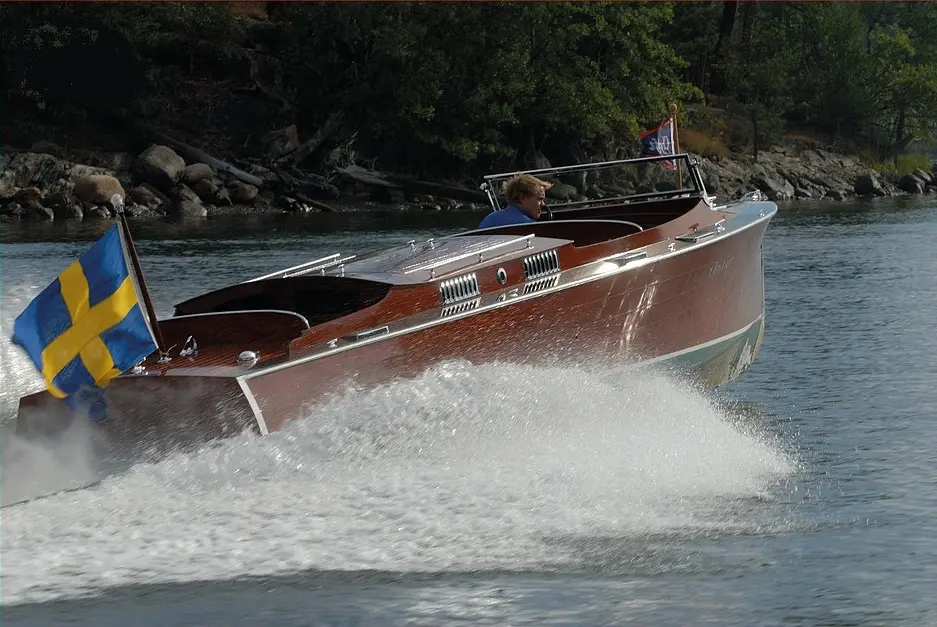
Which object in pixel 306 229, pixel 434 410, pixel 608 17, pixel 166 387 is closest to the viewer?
pixel 166 387

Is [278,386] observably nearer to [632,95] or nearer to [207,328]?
[207,328]

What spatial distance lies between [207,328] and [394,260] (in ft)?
4.87

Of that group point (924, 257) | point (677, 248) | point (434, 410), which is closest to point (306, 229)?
point (924, 257)

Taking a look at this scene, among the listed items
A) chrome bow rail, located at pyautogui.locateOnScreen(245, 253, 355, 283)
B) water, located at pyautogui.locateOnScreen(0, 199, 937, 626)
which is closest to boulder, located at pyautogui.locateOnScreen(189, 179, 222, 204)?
water, located at pyautogui.locateOnScreen(0, 199, 937, 626)

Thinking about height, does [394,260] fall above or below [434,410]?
above

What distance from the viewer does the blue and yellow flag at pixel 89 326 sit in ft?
22.2

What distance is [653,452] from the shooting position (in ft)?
27.0

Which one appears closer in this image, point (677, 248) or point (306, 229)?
point (677, 248)

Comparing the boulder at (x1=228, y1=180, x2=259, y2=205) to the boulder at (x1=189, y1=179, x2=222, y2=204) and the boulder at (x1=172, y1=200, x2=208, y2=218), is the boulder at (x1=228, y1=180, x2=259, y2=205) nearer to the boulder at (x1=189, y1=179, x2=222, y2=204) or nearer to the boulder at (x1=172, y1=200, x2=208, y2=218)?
the boulder at (x1=189, y1=179, x2=222, y2=204)

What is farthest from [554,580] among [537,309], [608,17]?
[608,17]

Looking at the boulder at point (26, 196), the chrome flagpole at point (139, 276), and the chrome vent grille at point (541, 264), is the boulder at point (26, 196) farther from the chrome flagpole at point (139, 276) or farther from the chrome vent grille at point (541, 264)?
the chrome flagpole at point (139, 276)

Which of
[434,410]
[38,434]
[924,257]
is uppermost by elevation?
[38,434]

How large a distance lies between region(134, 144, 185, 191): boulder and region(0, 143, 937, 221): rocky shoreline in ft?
0.09

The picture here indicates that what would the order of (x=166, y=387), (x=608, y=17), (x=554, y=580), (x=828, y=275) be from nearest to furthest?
(x=554, y=580)
(x=166, y=387)
(x=828, y=275)
(x=608, y=17)
